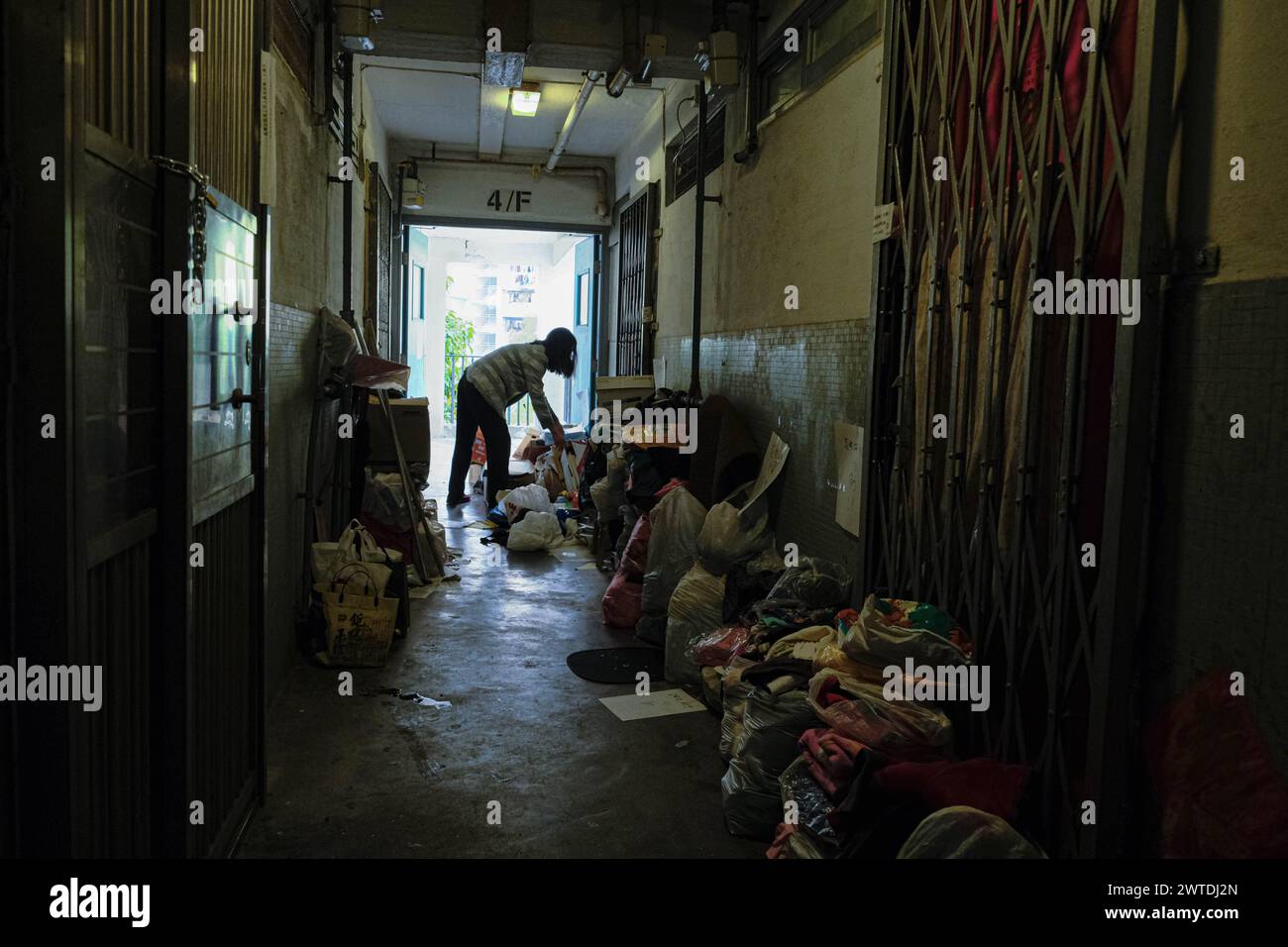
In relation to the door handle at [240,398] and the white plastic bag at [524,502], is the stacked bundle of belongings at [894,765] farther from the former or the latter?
the white plastic bag at [524,502]

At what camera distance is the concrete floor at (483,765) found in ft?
8.71

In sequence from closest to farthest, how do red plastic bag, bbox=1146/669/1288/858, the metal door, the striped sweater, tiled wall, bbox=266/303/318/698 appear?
red plastic bag, bbox=1146/669/1288/858 < the metal door < tiled wall, bbox=266/303/318/698 < the striped sweater

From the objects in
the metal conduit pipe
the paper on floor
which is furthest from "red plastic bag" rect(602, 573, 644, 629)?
the metal conduit pipe

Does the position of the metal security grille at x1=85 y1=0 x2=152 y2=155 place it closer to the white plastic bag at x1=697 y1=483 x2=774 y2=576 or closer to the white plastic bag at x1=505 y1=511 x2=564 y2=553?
the white plastic bag at x1=697 y1=483 x2=774 y2=576

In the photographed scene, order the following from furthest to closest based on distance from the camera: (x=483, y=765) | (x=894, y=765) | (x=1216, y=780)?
(x=483, y=765) → (x=894, y=765) → (x=1216, y=780)

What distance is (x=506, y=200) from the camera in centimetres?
1015

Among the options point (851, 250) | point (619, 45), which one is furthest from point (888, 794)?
point (619, 45)

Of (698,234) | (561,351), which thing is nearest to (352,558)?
(698,234)

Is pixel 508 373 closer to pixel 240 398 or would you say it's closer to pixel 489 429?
pixel 489 429

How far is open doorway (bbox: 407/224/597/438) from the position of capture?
12828mm

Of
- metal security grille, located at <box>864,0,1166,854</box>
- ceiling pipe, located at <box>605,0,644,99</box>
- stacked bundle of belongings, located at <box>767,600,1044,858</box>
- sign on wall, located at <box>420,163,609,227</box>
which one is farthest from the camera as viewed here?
sign on wall, located at <box>420,163,609,227</box>

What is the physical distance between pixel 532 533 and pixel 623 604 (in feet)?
6.53

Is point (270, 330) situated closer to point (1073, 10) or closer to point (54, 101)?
point (54, 101)

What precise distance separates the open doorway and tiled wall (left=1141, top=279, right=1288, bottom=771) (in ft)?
30.8
